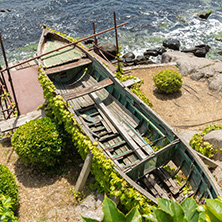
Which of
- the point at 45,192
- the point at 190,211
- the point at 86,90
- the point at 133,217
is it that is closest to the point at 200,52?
the point at 86,90

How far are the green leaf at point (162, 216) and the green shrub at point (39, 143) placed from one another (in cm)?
646

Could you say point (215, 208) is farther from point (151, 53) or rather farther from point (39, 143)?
point (151, 53)

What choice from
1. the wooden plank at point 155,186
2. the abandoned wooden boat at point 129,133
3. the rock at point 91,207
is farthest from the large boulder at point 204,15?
the rock at point 91,207

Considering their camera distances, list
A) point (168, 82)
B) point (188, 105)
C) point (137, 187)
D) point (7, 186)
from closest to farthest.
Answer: point (137, 187), point (7, 186), point (188, 105), point (168, 82)

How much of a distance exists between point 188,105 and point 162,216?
10.6 metres

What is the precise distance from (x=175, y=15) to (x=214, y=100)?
Answer: 617 inches

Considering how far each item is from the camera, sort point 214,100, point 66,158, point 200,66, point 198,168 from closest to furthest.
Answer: point 198,168 → point 66,158 → point 214,100 → point 200,66

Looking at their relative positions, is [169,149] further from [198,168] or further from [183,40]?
[183,40]

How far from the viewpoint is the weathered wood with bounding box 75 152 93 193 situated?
7114 mm

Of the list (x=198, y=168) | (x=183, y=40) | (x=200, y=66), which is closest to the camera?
(x=198, y=168)

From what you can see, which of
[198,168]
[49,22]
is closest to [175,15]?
[49,22]

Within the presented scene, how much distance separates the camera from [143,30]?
73.6 feet

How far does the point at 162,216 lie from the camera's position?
181 centimetres

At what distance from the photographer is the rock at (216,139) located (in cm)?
811
